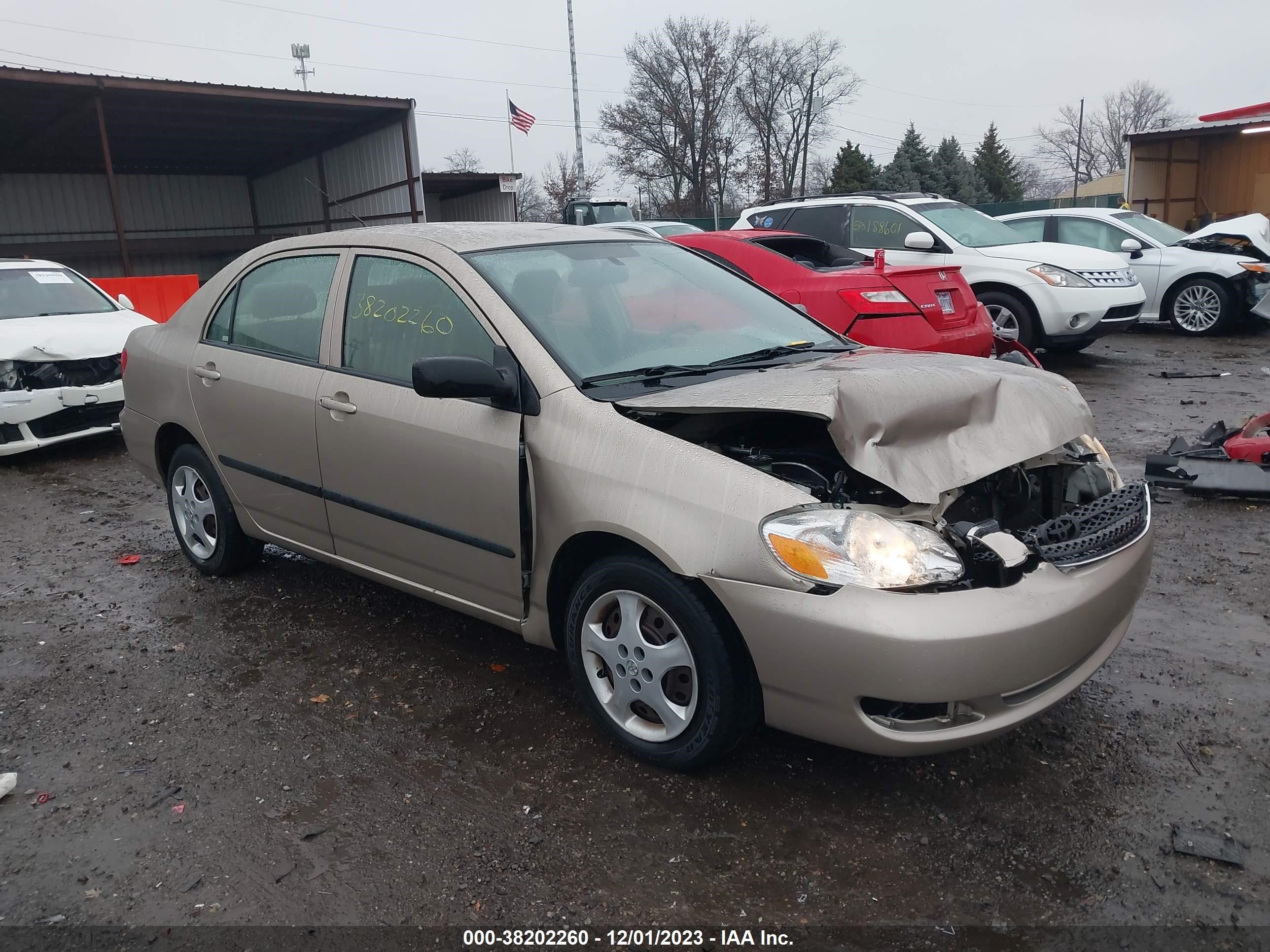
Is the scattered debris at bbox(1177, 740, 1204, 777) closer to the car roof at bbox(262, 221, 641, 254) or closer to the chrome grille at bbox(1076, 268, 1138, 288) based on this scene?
the car roof at bbox(262, 221, 641, 254)

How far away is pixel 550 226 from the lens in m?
4.14

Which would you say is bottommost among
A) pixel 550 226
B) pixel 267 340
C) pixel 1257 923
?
pixel 1257 923

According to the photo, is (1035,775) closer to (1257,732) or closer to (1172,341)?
(1257,732)

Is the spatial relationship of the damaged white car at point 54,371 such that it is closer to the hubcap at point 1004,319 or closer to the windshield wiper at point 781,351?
the windshield wiper at point 781,351

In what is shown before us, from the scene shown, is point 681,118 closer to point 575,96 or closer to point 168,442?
point 575,96

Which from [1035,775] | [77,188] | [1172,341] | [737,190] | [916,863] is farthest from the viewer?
[737,190]

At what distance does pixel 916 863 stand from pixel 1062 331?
8320 millimetres

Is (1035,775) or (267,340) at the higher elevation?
(267,340)

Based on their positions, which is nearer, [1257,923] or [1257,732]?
[1257,923]

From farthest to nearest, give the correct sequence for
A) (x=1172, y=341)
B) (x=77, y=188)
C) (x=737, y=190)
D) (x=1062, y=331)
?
1. (x=737, y=190)
2. (x=77, y=188)
3. (x=1172, y=341)
4. (x=1062, y=331)

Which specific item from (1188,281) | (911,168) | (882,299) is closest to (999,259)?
(882,299)

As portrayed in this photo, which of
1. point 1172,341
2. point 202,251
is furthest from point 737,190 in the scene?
point 1172,341

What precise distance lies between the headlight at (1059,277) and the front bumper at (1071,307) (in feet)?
0.14

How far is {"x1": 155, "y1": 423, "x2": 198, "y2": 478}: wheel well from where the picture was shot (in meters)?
4.71
